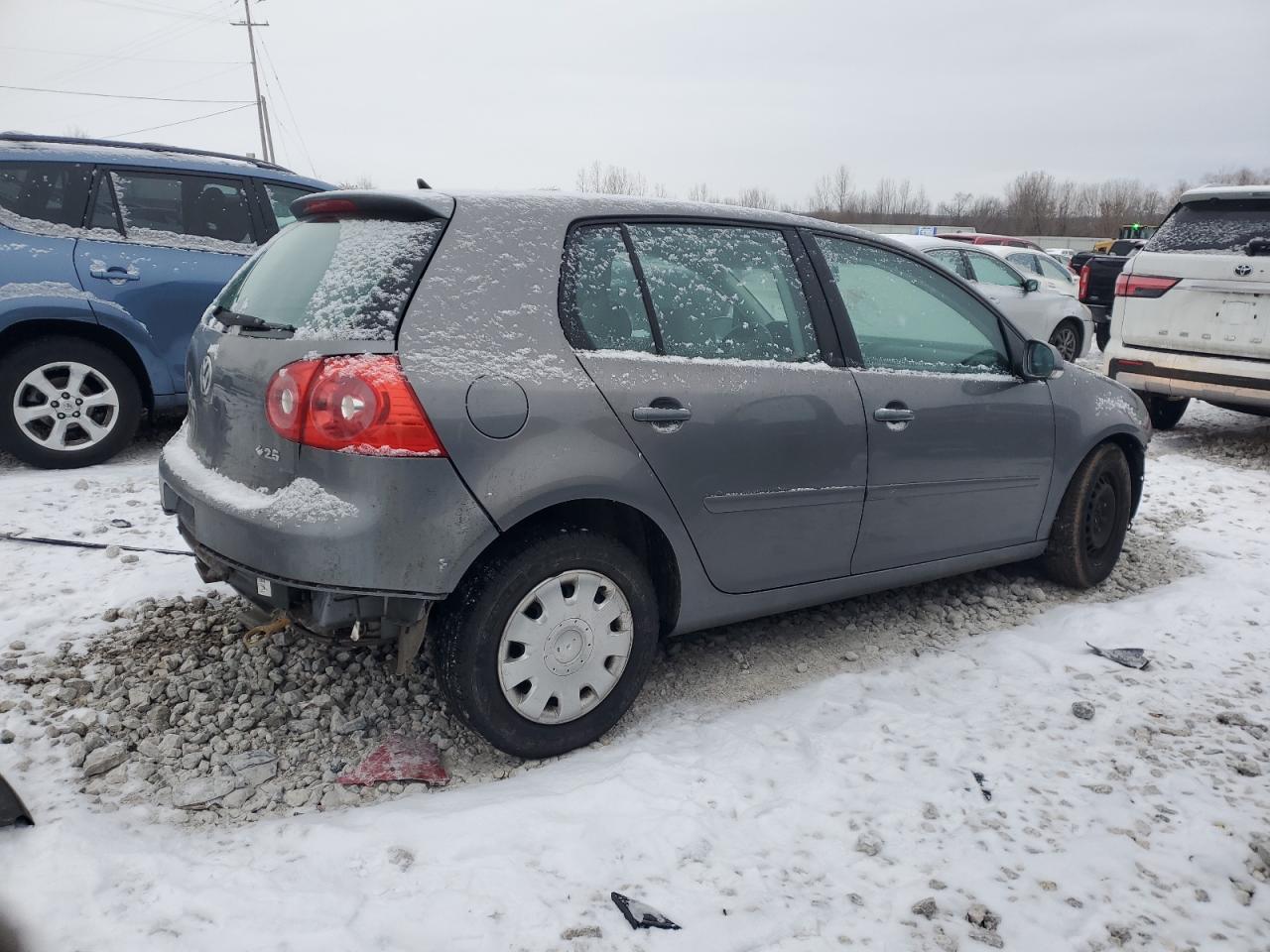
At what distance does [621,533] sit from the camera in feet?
9.84

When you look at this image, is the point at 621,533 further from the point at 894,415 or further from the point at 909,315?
the point at 909,315

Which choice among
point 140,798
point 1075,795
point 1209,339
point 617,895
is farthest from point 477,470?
point 1209,339

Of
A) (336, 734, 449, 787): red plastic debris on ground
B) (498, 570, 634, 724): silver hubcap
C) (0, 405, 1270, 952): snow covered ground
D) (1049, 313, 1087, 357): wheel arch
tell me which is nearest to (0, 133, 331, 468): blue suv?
(0, 405, 1270, 952): snow covered ground

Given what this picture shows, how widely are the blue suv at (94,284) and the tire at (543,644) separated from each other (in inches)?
160

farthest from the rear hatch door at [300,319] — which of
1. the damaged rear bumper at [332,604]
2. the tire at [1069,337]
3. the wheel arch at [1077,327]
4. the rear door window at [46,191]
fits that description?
the tire at [1069,337]

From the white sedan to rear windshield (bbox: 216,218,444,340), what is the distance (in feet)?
25.6

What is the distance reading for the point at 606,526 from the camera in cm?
294

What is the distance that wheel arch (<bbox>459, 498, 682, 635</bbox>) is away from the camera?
8.79 ft

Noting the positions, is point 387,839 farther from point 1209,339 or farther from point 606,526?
point 1209,339

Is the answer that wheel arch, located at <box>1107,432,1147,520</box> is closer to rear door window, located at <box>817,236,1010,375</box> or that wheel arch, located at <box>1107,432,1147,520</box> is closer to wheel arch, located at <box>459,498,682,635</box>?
rear door window, located at <box>817,236,1010,375</box>

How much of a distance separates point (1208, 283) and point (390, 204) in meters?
6.39

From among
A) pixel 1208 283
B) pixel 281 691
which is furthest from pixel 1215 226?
pixel 281 691

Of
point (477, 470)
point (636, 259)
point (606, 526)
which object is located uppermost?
point (636, 259)

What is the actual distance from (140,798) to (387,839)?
762 millimetres
